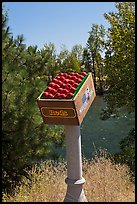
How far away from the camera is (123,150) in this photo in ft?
17.4

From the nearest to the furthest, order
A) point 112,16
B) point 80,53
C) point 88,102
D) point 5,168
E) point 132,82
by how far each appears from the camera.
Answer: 1. point 88,102
2. point 5,168
3. point 132,82
4. point 112,16
5. point 80,53

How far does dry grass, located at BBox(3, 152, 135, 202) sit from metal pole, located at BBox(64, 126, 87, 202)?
0.75m

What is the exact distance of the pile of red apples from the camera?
2.38 meters

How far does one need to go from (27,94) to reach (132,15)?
6.97ft

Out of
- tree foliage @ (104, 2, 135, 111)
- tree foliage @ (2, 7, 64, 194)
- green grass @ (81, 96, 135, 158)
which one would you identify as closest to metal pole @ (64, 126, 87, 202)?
tree foliage @ (2, 7, 64, 194)

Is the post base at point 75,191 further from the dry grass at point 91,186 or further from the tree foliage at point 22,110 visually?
the tree foliage at point 22,110

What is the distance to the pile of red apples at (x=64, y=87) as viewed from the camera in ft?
7.81

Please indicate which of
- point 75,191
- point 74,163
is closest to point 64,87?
point 74,163

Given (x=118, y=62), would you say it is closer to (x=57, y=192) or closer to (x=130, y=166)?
(x=130, y=166)

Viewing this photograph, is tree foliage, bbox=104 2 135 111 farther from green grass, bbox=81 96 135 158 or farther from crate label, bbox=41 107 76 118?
crate label, bbox=41 107 76 118

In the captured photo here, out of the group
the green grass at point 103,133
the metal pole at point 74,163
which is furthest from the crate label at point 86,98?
the green grass at point 103,133

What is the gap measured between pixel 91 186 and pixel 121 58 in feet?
7.37

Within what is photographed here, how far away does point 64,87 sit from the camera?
8.18 ft

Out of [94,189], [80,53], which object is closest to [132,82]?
[94,189]
